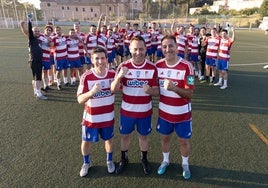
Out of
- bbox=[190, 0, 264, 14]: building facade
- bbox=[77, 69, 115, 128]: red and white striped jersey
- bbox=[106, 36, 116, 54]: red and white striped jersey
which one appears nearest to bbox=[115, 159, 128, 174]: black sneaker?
bbox=[77, 69, 115, 128]: red and white striped jersey

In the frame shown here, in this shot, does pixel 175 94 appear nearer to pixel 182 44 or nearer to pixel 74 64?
pixel 74 64

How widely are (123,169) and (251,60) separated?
1311 cm

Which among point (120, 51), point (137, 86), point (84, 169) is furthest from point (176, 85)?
point (120, 51)

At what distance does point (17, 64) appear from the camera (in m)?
12.0

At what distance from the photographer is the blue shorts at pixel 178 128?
3389mm

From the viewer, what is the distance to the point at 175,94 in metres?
3.28

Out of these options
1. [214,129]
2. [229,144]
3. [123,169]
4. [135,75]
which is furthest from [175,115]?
[214,129]

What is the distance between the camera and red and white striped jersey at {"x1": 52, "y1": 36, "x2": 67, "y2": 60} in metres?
7.86

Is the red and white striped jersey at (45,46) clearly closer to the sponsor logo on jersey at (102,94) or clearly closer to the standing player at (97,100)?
the standing player at (97,100)

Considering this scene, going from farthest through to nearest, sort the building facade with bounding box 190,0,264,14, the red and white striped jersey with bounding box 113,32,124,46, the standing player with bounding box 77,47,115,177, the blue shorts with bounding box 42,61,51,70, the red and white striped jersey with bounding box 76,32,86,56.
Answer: the building facade with bounding box 190,0,264,14 → the red and white striped jersey with bounding box 113,32,124,46 → the red and white striped jersey with bounding box 76,32,86,56 → the blue shorts with bounding box 42,61,51,70 → the standing player with bounding box 77,47,115,177

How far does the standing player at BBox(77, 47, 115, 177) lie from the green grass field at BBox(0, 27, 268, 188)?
0.62 meters

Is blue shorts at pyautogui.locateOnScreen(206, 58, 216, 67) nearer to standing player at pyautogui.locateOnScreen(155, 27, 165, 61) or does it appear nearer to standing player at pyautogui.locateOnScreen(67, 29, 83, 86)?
standing player at pyautogui.locateOnScreen(155, 27, 165, 61)

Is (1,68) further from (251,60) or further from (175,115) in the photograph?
(251,60)

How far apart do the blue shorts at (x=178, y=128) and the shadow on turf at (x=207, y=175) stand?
71 centimetres
